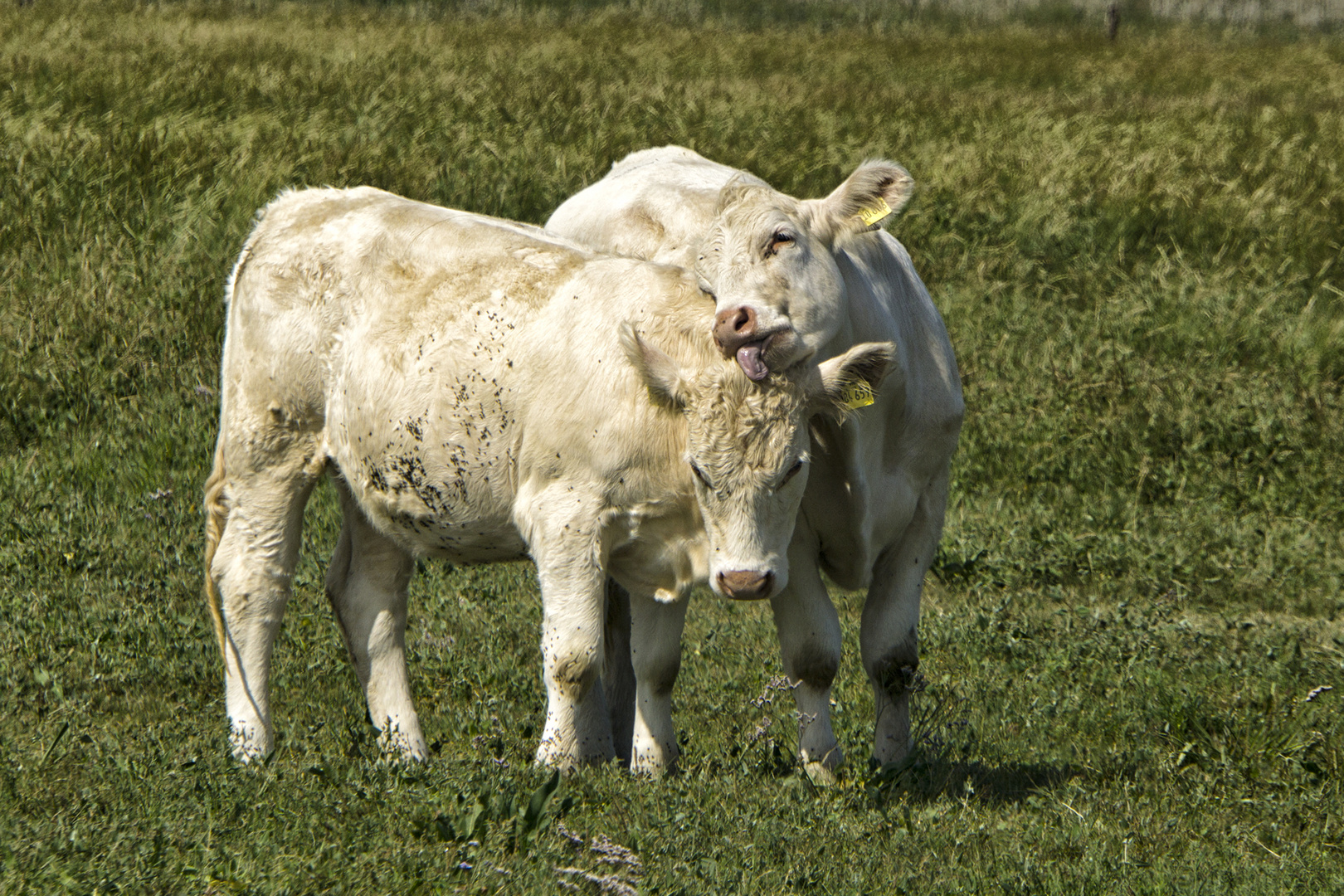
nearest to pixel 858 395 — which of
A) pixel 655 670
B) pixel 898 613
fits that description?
pixel 898 613

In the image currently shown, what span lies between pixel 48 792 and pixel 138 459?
454 centimetres

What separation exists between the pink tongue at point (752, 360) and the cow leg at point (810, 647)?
3.32 ft

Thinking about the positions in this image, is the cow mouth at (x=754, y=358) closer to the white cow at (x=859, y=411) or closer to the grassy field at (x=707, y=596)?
the white cow at (x=859, y=411)

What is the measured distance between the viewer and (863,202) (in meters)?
5.19

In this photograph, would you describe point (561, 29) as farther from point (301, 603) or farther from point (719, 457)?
point (719, 457)

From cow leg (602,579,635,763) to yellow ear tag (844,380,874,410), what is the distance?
1887 mm

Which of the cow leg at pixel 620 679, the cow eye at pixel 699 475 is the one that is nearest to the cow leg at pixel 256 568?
the cow leg at pixel 620 679

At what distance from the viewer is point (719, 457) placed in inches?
182

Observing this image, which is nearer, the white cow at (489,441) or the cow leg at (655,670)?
the white cow at (489,441)

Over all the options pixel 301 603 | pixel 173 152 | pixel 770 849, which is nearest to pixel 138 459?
pixel 301 603

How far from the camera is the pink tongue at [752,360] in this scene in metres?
4.54

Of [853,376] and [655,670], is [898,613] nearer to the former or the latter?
[655,670]

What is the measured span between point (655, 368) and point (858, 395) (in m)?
0.66

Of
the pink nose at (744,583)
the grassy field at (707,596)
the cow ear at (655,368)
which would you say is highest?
the cow ear at (655,368)
